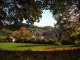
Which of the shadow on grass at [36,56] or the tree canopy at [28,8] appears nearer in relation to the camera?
the shadow on grass at [36,56]

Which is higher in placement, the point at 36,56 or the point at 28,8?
the point at 28,8

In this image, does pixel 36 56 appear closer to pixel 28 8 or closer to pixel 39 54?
pixel 39 54

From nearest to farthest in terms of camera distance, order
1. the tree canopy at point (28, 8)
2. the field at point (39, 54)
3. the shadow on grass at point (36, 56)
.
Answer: the shadow on grass at point (36, 56) → the field at point (39, 54) → the tree canopy at point (28, 8)

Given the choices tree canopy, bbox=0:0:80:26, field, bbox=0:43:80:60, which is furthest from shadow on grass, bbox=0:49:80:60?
tree canopy, bbox=0:0:80:26

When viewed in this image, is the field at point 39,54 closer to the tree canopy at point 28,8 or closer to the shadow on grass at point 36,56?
the shadow on grass at point 36,56

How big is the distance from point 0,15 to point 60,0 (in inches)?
280

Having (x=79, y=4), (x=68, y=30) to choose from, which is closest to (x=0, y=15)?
(x=79, y=4)

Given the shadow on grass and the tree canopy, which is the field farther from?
the tree canopy

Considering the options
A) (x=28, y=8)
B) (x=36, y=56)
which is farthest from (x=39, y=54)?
(x=28, y=8)

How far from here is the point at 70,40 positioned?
62031 mm

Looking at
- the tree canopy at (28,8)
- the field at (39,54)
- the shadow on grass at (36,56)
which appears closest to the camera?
the shadow on grass at (36,56)

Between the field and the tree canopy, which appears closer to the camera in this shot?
the field

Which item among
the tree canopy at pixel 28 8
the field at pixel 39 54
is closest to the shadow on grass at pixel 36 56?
the field at pixel 39 54

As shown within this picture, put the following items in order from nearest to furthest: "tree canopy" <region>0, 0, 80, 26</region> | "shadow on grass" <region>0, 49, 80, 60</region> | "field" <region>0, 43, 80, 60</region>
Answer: "shadow on grass" <region>0, 49, 80, 60</region>, "field" <region>0, 43, 80, 60</region>, "tree canopy" <region>0, 0, 80, 26</region>
